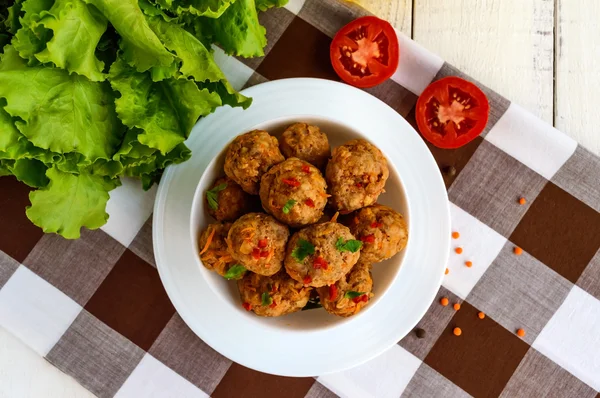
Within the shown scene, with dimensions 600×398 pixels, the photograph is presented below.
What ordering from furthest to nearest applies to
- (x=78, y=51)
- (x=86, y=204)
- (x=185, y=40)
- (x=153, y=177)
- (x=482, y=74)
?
(x=482, y=74) < (x=153, y=177) < (x=86, y=204) < (x=185, y=40) < (x=78, y=51)

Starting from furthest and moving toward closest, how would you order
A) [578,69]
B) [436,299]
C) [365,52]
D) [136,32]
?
[578,69], [436,299], [365,52], [136,32]

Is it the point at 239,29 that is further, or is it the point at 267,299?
the point at 239,29

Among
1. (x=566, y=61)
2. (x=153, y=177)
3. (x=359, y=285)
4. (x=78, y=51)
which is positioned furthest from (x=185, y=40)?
(x=566, y=61)

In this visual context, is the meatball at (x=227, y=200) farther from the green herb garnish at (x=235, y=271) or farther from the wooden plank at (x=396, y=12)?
the wooden plank at (x=396, y=12)

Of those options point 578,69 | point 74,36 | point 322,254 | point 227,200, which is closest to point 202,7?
point 74,36

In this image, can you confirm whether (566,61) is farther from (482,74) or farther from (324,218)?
(324,218)

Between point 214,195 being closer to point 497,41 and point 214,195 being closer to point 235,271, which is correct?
point 235,271
